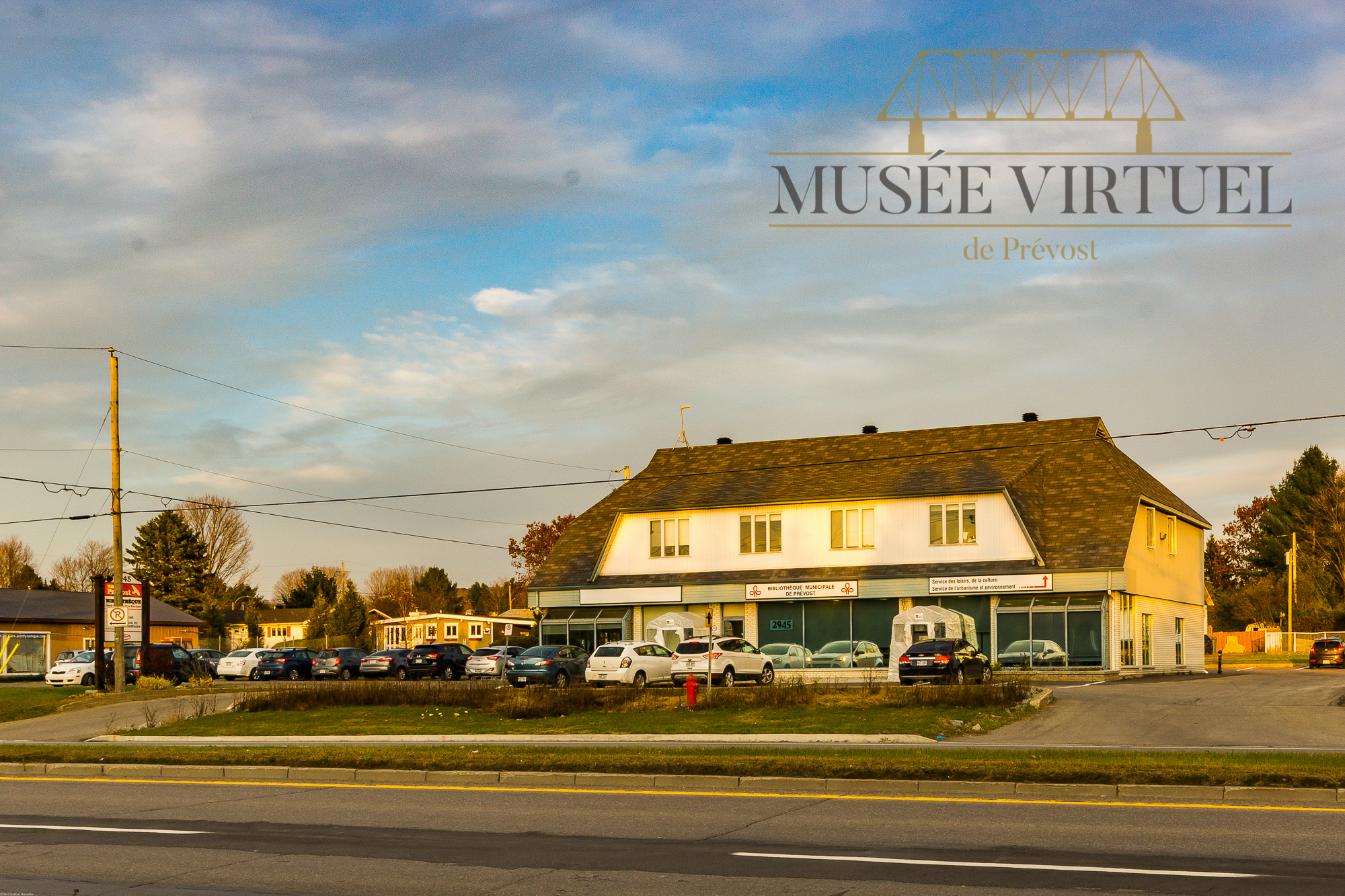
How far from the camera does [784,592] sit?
49.3 m

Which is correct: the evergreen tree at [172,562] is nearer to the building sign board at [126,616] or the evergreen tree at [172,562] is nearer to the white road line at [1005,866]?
the building sign board at [126,616]

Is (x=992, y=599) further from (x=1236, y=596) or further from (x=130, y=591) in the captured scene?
(x=1236, y=596)

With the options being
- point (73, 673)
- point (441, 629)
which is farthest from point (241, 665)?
point (441, 629)

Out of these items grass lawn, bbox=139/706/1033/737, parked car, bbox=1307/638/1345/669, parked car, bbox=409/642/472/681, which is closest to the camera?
grass lawn, bbox=139/706/1033/737

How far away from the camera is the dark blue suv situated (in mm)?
53312

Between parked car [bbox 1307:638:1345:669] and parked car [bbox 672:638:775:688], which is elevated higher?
parked car [bbox 672:638:775:688]

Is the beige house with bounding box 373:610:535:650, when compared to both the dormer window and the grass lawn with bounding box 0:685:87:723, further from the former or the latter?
the grass lawn with bounding box 0:685:87:723

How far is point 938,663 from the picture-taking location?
35938mm

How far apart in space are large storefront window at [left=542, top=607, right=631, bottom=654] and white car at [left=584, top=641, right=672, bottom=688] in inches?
523

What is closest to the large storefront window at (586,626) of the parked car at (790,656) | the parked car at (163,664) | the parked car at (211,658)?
the parked car at (790,656)

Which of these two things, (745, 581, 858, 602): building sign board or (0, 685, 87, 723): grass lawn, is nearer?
(0, 685, 87, 723): grass lawn

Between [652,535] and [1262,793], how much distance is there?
40.2 meters

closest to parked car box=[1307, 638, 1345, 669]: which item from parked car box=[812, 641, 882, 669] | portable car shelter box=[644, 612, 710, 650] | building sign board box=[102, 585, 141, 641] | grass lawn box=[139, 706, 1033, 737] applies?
parked car box=[812, 641, 882, 669]

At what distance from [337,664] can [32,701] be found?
18.8 m
